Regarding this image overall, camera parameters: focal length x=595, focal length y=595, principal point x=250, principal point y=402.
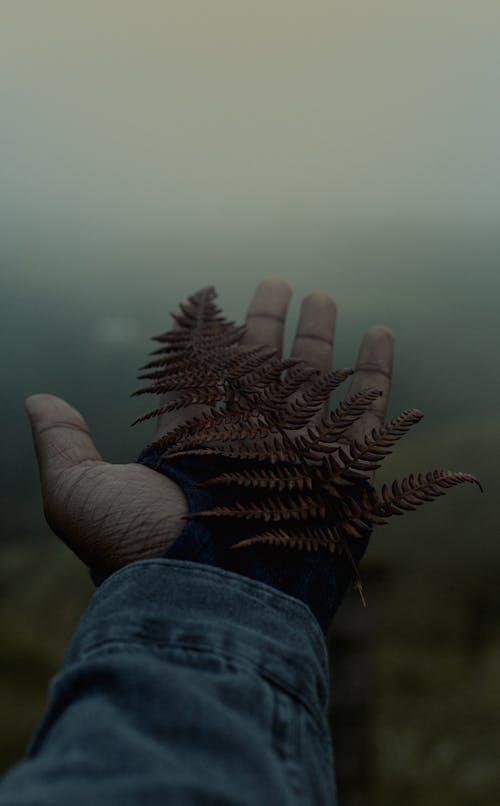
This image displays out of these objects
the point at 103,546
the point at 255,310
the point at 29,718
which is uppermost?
the point at 255,310

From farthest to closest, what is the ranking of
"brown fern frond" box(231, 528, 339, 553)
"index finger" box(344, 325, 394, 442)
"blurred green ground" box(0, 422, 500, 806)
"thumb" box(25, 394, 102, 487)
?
"blurred green ground" box(0, 422, 500, 806)
"index finger" box(344, 325, 394, 442)
"thumb" box(25, 394, 102, 487)
"brown fern frond" box(231, 528, 339, 553)

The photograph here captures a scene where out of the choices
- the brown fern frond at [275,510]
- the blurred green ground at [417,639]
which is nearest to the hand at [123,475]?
the brown fern frond at [275,510]

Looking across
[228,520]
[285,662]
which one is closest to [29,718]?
[228,520]

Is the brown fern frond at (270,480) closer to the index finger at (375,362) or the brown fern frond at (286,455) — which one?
the brown fern frond at (286,455)

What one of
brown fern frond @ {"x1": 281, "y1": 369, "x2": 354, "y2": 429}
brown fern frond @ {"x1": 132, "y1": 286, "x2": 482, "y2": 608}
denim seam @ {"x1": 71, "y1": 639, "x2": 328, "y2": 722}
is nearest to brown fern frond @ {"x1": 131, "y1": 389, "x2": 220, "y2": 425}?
brown fern frond @ {"x1": 132, "y1": 286, "x2": 482, "y2": 608}

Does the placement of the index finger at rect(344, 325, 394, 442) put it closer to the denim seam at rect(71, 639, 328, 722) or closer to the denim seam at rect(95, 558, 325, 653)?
the denim seam at rect(95, 558, 325, 653)

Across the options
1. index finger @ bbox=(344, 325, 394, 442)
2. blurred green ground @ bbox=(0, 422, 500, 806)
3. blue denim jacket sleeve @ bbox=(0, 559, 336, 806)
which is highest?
index finger @ bbox=(344, 325, 394, 442)

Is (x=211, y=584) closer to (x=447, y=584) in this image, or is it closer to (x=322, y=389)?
(x=322, y=389)
